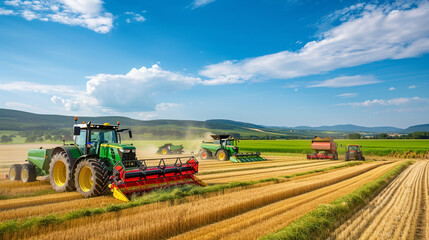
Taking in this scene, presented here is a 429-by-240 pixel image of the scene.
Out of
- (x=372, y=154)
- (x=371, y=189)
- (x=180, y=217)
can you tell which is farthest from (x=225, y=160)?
(x=372, y=154)

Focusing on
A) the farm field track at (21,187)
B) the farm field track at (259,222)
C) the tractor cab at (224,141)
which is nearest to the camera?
the farm field track at (259,222)

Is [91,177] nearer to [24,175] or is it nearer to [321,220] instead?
[24,175]

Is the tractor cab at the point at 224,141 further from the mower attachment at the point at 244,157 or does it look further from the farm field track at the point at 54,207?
the farm field track at the point at 54,207

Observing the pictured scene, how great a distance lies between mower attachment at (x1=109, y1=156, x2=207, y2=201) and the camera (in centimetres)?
821

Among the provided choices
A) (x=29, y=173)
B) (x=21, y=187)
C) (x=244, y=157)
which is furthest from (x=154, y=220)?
(x=244, y=157)

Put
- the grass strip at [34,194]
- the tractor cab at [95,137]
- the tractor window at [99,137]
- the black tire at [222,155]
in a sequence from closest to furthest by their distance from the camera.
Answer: the grass strip at [34,194] < the tractor cab at [95,137] < the tractor window at [99,137] < the black tire at [222,155]

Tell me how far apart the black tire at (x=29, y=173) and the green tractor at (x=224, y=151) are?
15116mm

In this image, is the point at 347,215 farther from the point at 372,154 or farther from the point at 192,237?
the point at 372,154

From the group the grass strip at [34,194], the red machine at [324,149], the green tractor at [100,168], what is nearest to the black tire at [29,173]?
the green tractor at [100,168]

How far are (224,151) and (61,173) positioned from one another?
16585 mm

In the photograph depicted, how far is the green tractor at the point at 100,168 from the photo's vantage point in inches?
330

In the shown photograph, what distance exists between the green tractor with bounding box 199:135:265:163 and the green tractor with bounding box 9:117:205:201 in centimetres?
1401

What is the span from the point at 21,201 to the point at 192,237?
226 inches

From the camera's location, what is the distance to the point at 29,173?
11.1 m
